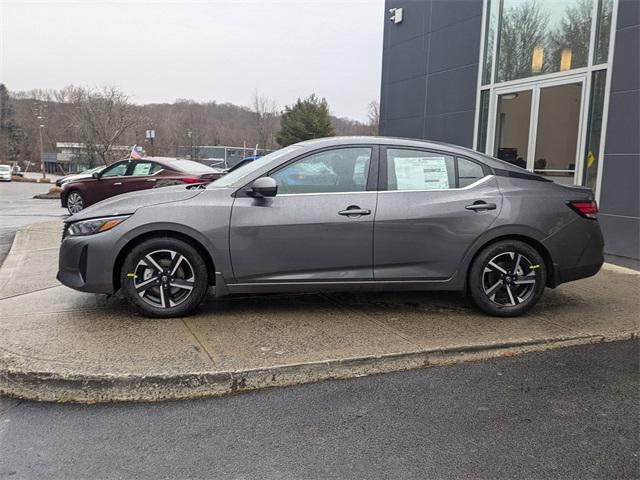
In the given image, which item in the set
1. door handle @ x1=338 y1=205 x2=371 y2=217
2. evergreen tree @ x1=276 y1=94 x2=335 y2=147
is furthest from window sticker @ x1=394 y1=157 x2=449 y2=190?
evergreen tree @ x1=276 y1=94 x2=335 y2=147

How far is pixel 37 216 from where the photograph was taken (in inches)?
573

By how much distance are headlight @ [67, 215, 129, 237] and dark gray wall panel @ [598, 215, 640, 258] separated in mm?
7064

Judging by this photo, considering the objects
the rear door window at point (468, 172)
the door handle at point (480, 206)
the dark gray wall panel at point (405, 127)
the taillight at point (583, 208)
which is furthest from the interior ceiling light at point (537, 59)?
the door handle at point (480, 206)

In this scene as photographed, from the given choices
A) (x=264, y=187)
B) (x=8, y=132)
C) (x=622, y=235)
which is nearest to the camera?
(x=264, y=187)

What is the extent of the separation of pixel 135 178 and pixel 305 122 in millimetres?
40607

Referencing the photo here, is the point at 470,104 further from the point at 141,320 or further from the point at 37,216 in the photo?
the point at 37,216

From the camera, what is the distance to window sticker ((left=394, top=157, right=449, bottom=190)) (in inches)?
181

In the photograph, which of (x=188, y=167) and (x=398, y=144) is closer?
(x=398, y=144)

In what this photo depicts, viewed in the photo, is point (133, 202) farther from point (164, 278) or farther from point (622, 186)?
point (622, 186)

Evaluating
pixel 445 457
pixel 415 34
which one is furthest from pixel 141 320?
pixel 415 34

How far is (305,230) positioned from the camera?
14.2ft

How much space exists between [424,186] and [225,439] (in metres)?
2.76

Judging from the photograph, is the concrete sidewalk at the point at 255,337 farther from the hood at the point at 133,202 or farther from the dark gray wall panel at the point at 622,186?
the dark gray wall panel at the point at 622,186

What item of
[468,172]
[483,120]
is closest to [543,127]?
[483,120]
